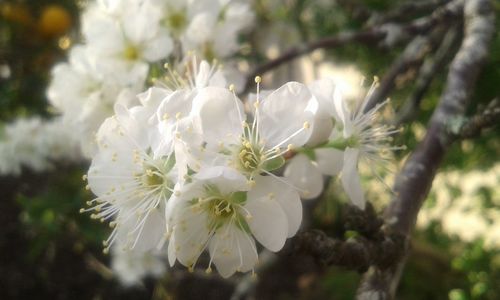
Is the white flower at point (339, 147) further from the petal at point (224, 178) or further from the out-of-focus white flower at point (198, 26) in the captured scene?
the out-of-focus white flower at point (198, 26)

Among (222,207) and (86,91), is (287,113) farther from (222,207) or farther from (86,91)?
(86,91)

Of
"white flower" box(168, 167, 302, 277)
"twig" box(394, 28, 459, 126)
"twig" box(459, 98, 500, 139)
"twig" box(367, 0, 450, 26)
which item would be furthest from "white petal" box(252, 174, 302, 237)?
"twig" box(367, 0, 450, 26)

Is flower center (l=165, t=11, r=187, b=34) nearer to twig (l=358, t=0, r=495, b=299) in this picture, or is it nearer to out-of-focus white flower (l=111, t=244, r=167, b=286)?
twig (l=358, t=0, r=495, b=299)

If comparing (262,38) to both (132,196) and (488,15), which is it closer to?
(488,15)

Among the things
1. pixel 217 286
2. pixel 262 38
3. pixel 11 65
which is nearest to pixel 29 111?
pixel 11 65

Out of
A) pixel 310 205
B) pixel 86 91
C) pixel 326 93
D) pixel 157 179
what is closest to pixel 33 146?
pixel 86 91
